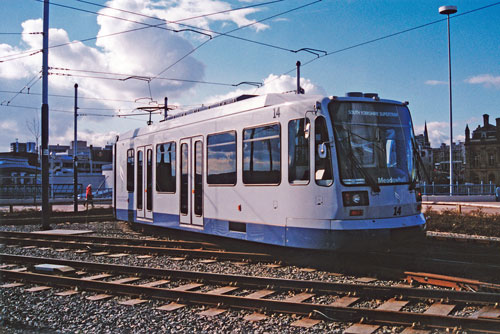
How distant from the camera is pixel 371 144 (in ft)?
28.1

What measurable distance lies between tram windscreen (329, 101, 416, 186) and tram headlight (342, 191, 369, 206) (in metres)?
0.17

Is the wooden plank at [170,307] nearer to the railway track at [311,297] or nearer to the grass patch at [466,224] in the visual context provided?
the railway track at [311,297]

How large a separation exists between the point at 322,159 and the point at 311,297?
2549 mm

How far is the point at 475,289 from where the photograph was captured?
6777mm

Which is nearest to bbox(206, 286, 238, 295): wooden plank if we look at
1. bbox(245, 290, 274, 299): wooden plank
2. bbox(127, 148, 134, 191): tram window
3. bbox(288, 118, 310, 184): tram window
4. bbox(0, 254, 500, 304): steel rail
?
bbox(0, 254, 500, 304): steel rail

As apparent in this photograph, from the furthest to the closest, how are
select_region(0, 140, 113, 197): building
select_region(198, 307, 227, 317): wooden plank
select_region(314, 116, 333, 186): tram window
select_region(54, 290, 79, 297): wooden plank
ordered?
select_region(0, 140, 113, 197): building < select_region(314, 116, 333, 186): tram window < select_region(54, 290, 79, 297): wooden plank < select_region(198, 307, 227, 317): wooden plank

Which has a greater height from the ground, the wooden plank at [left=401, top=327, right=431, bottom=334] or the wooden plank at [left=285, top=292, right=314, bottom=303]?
the wooden plank at [left=285, top=292, right=314, bottom=303]

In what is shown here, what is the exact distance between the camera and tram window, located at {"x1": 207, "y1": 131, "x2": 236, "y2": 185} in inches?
409

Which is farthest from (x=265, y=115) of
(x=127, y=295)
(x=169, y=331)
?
(x=169, y=331)

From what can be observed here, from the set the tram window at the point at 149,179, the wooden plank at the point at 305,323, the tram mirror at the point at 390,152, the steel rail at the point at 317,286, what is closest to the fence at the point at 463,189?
the tram window at the point at 149,179

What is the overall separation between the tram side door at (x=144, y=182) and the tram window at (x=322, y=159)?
6.89 m

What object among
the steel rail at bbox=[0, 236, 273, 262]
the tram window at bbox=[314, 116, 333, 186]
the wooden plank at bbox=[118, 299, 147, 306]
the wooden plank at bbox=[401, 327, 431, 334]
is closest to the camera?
the wooden plank at bbox=[401, 327, 431, 334]

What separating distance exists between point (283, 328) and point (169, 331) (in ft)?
4.41

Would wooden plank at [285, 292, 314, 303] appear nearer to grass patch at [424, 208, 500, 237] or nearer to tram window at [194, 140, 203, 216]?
tram window at [194, 140, 203, 216]
